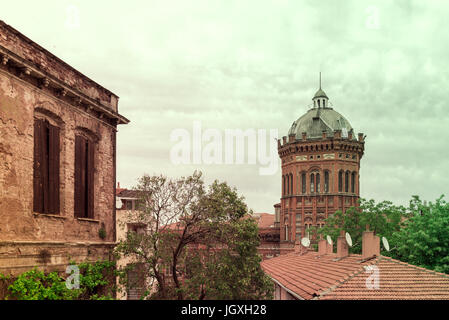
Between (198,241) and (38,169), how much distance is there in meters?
9.23

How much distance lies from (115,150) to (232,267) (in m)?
7.27

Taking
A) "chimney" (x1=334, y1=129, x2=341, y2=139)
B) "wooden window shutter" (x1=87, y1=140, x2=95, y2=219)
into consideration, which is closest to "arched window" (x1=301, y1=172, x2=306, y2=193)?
"chimney" (x1=334, y1=129, x2=341, y2=139)

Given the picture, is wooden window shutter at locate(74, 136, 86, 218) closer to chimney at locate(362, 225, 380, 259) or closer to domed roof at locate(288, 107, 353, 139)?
chimney at locate(362, 225, 380, 259)

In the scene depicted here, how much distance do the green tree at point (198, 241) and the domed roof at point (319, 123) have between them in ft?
180

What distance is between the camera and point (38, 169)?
14922 millimetres

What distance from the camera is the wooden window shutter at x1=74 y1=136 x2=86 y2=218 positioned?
57.8 feet

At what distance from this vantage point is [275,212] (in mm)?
Answer: 85250

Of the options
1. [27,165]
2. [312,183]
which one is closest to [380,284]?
[27,165]

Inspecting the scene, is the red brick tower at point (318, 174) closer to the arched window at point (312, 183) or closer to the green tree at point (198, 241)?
the arched window at point (312, 183)

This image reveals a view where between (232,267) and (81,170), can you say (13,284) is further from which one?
(232,267)

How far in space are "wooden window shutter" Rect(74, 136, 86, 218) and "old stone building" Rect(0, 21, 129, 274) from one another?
0.04m

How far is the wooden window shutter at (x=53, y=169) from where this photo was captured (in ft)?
51.3

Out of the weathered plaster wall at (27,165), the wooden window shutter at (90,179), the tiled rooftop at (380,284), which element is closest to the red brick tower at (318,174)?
the tiled rooftop at (380,284)
